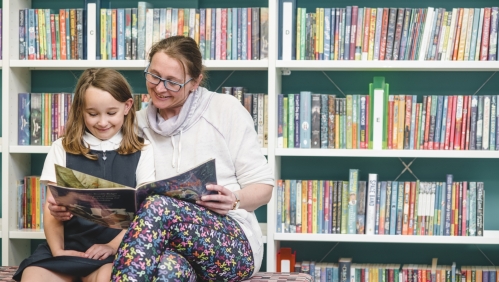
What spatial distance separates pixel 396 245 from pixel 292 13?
1.06 meters

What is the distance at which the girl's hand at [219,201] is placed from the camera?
5.60ft

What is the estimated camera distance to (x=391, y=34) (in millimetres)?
2553

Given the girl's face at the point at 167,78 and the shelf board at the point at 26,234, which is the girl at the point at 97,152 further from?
the shelf board at the point at 26,234

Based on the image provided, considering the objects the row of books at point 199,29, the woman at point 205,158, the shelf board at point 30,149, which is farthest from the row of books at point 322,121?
the shelf board at point 30,149

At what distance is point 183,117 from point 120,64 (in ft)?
2.37

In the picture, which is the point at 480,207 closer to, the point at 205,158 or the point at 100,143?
Result: the point at 205,158

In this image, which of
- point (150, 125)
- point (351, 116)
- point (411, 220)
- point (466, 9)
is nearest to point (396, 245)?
point (411, 220)

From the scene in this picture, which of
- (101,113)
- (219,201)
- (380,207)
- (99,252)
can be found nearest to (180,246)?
(219,201)

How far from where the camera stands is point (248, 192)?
193 cm

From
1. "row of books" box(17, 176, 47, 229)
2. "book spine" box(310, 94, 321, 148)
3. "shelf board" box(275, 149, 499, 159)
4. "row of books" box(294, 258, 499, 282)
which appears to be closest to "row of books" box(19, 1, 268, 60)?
"book spine" box(310, 94, 321, 148)

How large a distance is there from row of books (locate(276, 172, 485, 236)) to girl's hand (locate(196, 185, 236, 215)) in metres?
0.87

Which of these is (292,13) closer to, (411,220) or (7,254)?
(411,220)

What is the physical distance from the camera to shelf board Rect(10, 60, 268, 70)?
2566 millimetres

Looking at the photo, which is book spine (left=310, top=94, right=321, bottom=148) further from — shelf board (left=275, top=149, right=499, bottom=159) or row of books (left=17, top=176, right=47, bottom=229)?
row of books (left=17, top=176, right=47, bottom=229)
